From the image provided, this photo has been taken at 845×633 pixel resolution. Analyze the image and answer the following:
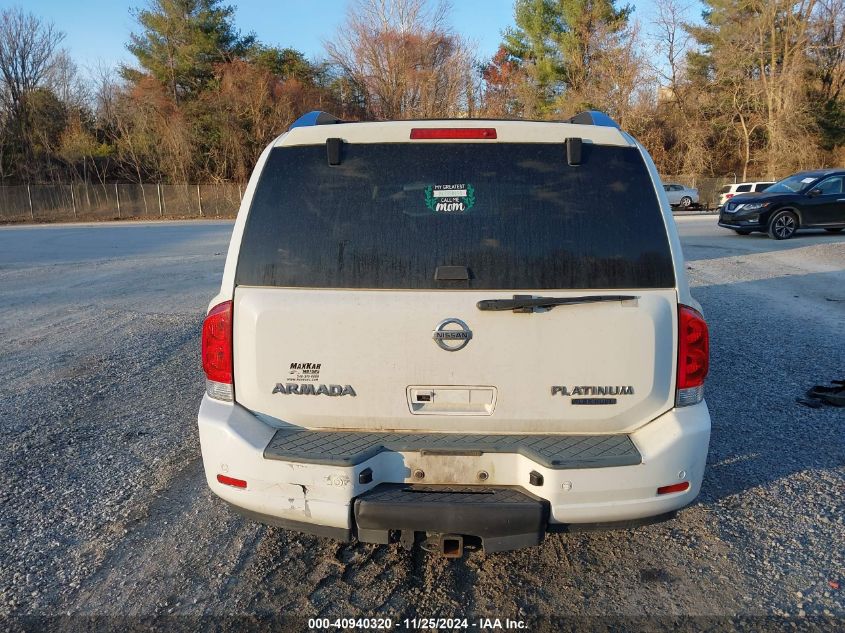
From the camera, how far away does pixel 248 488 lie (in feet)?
8.68

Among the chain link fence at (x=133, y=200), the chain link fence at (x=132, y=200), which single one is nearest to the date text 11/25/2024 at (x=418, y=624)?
the chain link fence at (x=133, y=200)

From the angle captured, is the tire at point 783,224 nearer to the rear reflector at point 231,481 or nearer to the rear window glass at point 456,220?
the rear window glass at point 456,220

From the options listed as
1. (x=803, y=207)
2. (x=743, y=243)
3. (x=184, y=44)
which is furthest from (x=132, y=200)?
(x=803, y=207)

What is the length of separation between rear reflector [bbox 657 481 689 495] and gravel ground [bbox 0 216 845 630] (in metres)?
0.51

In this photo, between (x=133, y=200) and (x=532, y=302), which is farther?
(x=133, y=200)

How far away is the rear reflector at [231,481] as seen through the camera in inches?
104

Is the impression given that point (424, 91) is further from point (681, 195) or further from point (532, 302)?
point (532, 302)

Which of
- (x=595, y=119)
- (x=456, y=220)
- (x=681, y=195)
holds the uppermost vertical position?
(x=595, y=119)

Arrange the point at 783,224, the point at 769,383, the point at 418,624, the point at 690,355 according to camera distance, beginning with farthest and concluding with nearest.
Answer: the point at 783,224
the point at 769,383
the point at 690,355
the point at 418,624

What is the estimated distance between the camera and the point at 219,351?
2771 millimetres

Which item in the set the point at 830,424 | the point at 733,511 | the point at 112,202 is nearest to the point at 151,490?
the point at 733,511

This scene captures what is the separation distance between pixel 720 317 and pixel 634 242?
626 cm

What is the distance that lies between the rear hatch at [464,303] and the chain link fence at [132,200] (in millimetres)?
40904

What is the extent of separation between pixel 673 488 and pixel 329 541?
170cm
